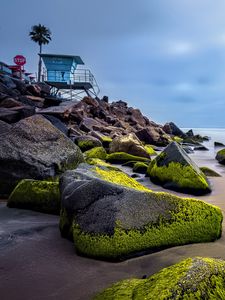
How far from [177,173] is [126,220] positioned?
15.2ft

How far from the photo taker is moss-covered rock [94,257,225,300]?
2.18m

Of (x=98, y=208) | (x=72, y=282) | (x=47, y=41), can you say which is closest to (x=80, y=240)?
(x=98, y=208)

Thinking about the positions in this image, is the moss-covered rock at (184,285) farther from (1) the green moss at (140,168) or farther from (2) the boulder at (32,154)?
(1) the green moss at (140,168)

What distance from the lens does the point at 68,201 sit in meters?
4.18

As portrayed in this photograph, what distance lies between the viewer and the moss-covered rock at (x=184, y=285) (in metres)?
2.18

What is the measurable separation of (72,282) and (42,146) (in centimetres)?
431

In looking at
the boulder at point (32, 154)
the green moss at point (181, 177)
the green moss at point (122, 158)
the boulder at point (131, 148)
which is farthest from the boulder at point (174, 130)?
the boulder at point (32, 154)

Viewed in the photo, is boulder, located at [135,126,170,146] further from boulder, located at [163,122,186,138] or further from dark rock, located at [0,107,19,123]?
boulder, located at [163,122,186,138]

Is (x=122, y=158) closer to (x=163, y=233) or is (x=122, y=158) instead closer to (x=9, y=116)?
(x=9, y=116)

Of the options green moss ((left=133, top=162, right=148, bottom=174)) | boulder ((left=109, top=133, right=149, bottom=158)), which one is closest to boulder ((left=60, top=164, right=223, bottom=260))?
green moss ((left=133, top=162, right=148, bottom=174))

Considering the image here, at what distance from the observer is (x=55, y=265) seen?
11.5ft

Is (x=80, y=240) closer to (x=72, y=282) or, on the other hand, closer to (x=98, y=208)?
(x=98, y=208)

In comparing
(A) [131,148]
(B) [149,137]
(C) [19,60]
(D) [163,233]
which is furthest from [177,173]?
(C) [19,60]

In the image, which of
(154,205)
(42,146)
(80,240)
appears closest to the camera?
(80,240)
